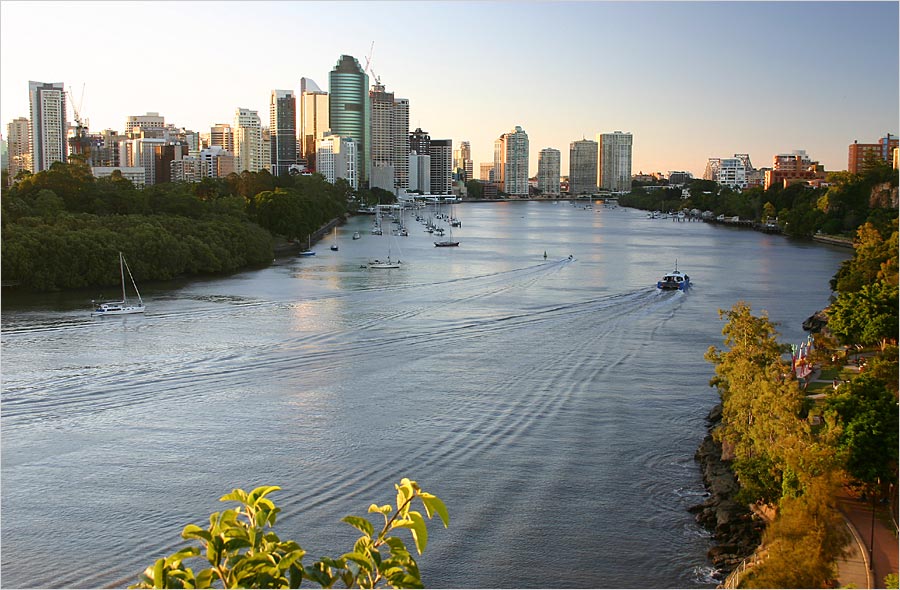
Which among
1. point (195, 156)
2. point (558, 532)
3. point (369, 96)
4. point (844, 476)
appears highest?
point (369, 96)

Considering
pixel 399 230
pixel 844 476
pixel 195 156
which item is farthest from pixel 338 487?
pixel 195 156

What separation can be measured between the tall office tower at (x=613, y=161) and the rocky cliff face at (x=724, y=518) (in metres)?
75.0

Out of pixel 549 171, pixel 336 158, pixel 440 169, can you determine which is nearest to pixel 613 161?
pixel 549 171

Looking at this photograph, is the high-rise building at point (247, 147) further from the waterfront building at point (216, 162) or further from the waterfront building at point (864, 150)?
the waterfront building at point (864, 150)

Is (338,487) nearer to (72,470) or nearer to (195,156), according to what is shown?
(72,470)

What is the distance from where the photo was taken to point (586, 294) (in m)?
11.5

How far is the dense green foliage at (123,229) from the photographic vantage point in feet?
39.7

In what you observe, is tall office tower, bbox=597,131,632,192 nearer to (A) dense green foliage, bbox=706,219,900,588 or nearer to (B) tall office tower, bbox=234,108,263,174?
(B) tall office tower, bbox=234,108,263,174

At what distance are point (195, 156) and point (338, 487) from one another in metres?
40.0

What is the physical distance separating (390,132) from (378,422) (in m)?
57.7

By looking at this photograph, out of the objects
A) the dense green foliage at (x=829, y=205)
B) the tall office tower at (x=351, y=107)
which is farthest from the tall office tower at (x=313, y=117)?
the dense green foliage at (x=829, y=205)

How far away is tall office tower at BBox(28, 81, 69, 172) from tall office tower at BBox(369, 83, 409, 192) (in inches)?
953

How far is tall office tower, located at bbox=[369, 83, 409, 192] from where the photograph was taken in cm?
6194

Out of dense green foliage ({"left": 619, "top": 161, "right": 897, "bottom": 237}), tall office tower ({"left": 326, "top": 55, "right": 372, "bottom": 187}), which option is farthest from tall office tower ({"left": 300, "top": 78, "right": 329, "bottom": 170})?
dense green foliage ({"left": 619, "top": 161, "right": 897, "bottom": 237})
